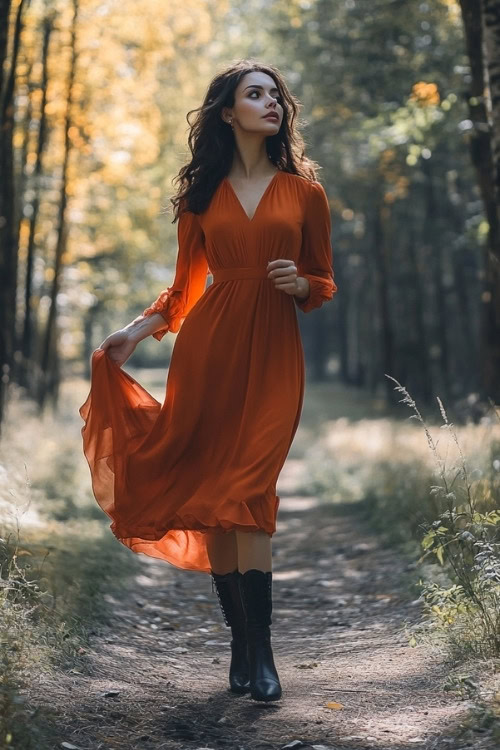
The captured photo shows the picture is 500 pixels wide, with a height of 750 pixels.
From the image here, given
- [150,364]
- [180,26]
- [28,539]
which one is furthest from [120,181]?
[150,364]

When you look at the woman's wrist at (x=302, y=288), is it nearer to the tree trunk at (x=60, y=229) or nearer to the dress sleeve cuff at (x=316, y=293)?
the dress sleeve cuff at (x=316, y=293)

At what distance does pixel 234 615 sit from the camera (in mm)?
4555

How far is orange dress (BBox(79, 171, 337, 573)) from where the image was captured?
435 cm

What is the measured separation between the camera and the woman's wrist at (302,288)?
4.39 m

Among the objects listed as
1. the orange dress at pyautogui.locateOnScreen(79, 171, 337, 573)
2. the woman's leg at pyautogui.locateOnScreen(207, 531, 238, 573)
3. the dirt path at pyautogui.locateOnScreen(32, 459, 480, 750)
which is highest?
the orange dress at pyautogui.locateOnScreen(79, 171, 337, 573)

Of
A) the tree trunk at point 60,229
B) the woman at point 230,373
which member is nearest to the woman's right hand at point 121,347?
the woman at point 230,373

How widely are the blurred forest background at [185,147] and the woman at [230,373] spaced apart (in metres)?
2.24

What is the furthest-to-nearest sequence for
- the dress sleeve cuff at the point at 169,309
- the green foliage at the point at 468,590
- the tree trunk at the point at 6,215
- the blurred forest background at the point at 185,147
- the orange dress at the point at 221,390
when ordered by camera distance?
the blurred forest background at the point at 185,147
the tree trunk at the point at 6,215
the dress sleeve cuff at the point at 169,309
the orange dress at the point at 221,390
the green foliage at the point at 468,590

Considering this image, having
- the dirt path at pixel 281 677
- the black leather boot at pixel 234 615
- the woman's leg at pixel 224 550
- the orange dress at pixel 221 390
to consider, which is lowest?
the dirt path at pixel 281 677

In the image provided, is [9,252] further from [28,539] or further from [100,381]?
[100,381]

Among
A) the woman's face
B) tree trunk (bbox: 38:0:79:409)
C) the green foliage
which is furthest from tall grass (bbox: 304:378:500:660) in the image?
tree trunk (bbox: 38:0:79:409)

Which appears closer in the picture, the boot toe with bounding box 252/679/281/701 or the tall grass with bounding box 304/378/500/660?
the boot toe with bounding box 252/679/281/701

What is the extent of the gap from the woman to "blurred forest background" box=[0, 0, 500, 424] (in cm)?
224

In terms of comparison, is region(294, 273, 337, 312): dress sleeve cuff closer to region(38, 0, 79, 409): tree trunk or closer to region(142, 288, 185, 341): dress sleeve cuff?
region(142, 288, 185, 341): dress sleeve cuff
